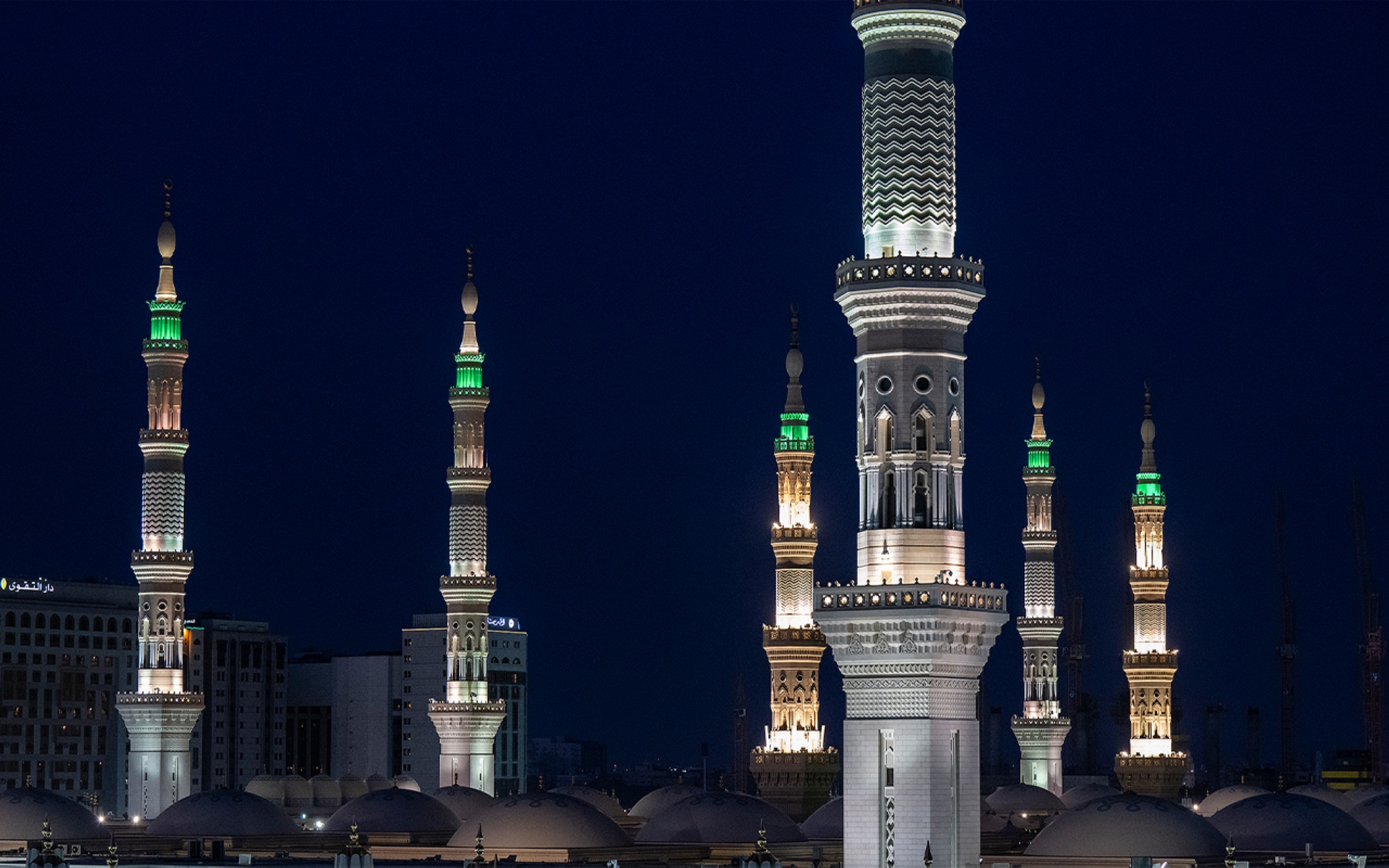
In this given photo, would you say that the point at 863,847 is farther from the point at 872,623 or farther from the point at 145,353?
the point at 145,353

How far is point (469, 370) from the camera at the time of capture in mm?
81812

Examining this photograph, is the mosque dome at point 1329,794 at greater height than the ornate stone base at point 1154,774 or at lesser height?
lesser

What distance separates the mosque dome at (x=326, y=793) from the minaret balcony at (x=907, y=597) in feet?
236

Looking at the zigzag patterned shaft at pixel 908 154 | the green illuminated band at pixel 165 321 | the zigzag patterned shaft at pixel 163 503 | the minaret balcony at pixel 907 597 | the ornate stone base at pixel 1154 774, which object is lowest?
the ornate stone base at pixel 1154 774

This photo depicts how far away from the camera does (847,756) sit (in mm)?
44750

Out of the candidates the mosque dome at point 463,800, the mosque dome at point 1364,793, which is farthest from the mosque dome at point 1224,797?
the mosque dome at point 463,800

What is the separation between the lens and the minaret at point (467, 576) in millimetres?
80625

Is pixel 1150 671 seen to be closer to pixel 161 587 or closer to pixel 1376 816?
pixel 1376 816

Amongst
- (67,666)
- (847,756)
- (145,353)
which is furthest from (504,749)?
(847,756)

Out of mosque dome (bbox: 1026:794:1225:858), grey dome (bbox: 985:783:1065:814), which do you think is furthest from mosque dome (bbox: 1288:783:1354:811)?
mosque dome (bbox: 1026:794:1225:858)

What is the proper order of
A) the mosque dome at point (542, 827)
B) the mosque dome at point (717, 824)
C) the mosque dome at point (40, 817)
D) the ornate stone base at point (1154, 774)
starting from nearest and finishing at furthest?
the mosque dome at point (542, 827) < the mosque dome at point (40, 817) < the mosque dome at point (717, 824) < the ornate stone base at point (1154, 774)

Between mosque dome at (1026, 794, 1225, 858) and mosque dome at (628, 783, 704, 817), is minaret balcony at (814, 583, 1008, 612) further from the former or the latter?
mosque dome at (628, 783, 704, 817)

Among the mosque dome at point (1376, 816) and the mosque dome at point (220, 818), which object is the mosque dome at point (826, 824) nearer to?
the mosque dome at point (220, 818)

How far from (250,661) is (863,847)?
141 m
